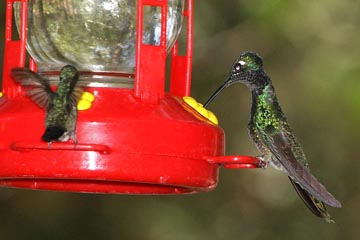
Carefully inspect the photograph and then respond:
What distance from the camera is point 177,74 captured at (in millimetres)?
5043

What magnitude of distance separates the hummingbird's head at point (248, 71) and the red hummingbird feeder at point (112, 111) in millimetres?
252

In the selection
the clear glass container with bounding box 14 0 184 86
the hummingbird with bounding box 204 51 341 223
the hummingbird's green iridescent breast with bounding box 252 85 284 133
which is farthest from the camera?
the hummingbird's green iridescent breast with bounding box 252 85 284 133

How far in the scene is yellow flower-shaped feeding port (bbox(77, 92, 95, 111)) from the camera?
13.9ft

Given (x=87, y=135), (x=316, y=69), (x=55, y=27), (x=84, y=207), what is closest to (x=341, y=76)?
(x=316, y=69)

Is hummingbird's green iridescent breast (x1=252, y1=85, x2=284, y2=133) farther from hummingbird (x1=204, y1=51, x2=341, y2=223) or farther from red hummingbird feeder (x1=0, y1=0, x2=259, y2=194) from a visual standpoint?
red hummingbird feeder (x1=0, y1=0, x2=259, y2=194)

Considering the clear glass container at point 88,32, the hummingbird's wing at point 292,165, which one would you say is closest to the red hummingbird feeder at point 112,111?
the clear glass container at point 88,32

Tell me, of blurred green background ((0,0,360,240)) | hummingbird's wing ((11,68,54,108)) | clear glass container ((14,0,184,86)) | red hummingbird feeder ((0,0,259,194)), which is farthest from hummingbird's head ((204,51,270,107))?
blurred green background ((0,0,360,240))

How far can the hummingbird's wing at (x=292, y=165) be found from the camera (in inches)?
188

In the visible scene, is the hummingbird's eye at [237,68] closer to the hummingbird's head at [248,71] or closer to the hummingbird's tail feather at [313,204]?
the hummingbird's head at [248,71]

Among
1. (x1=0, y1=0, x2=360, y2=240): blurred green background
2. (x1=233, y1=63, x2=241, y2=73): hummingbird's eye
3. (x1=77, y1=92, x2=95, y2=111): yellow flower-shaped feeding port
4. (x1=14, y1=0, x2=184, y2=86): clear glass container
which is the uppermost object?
(x1=14, y1=0, x2=184, y2=86): clear glass container

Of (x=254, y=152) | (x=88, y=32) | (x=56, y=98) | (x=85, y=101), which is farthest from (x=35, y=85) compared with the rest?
(x=254, y=152)

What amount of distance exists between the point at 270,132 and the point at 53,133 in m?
1.42

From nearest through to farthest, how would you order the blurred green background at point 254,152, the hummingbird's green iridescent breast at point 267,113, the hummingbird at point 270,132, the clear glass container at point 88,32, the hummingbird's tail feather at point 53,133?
1. the hummingbird's tail feather at point 53,133
2. the clear glass container at point 88,32
3. the hummingbird at point 270,132
4. the hummingbird's green iridescent breast at point 267,113
5. the blurred green background at point 254,152

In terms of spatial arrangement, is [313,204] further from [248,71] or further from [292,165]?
[248,71]
